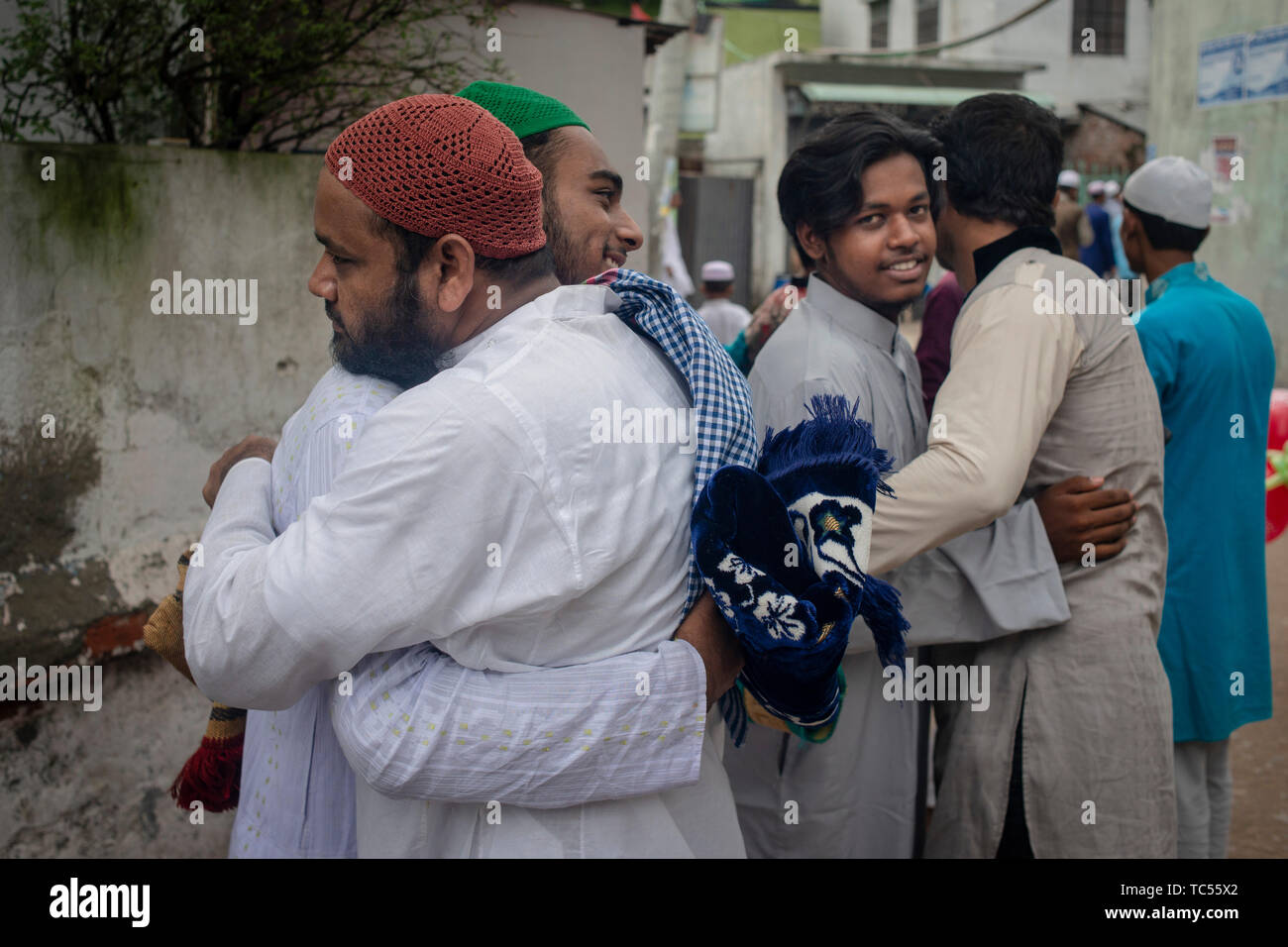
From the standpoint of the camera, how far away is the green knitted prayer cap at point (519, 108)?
7.90ft

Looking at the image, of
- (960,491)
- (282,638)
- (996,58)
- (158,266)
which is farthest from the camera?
(996,58)

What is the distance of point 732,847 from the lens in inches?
69.7

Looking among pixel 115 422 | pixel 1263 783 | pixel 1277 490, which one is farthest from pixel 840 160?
pixel 1263 783

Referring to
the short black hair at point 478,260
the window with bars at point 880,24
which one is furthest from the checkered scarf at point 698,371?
the window with bars at point 880,24

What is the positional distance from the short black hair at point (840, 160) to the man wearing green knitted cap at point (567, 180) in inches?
15.5

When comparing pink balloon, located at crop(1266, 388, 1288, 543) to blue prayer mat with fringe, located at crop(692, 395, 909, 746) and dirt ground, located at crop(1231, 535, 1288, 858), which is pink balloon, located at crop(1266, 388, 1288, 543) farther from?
blue prayer mat with fringe, located at crop(692, 395, 909, 746)

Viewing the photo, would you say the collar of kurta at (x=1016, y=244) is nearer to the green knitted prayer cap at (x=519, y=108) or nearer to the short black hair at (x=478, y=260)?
the green knitted prayer cap at (x=519, y=108)

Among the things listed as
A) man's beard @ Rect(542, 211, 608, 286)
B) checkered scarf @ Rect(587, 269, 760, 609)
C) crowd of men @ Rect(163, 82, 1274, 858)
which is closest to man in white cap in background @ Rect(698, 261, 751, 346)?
crowd of men @ Rect(163, 82, 1274, 858)

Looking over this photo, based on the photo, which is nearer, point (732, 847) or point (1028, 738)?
point (732, 847)

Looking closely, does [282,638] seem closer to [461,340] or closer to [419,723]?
[419,723]

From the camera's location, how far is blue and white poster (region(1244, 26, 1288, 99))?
9508 mm

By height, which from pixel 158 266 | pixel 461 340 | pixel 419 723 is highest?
pixel 158 266
